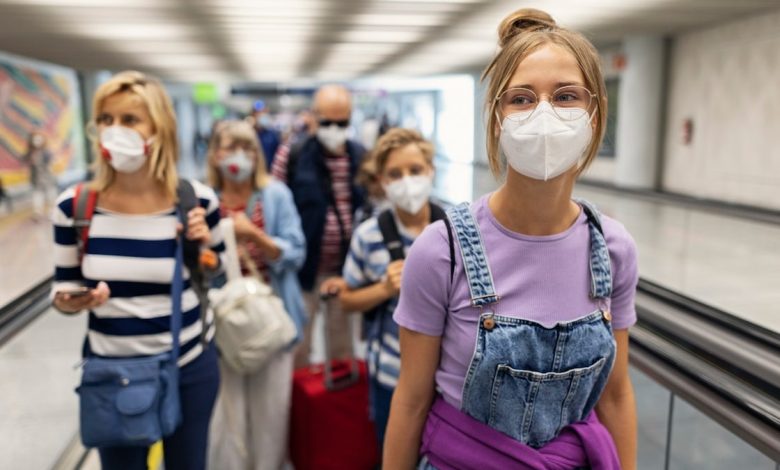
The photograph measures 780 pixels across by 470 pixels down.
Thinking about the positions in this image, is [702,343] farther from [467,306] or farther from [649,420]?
[467,306]

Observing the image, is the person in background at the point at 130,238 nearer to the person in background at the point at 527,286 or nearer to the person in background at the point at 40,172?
the person in background at the point at 527,286

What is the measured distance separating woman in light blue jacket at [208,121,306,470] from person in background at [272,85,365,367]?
1.37ft

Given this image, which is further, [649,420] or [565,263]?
[649,420]

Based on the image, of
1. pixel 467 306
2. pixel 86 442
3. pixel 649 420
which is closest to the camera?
pixel 467 306

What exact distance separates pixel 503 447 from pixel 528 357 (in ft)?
0.70

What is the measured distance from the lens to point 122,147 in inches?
87.7

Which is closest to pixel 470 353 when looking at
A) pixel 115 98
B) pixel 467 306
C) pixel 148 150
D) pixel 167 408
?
pixel 467 306

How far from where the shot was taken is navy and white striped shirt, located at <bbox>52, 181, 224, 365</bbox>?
2225 mm

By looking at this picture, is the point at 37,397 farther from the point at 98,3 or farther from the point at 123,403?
the point at 98,3

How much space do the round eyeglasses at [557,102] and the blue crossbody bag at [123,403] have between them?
155cm

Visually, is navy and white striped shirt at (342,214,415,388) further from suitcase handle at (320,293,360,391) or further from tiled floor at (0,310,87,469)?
tiled floor at (0,310,87,469)

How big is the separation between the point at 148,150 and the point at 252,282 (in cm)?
102

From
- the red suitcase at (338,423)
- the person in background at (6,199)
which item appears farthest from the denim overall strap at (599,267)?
the person in background at (6,199)

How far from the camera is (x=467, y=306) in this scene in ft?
4.51
